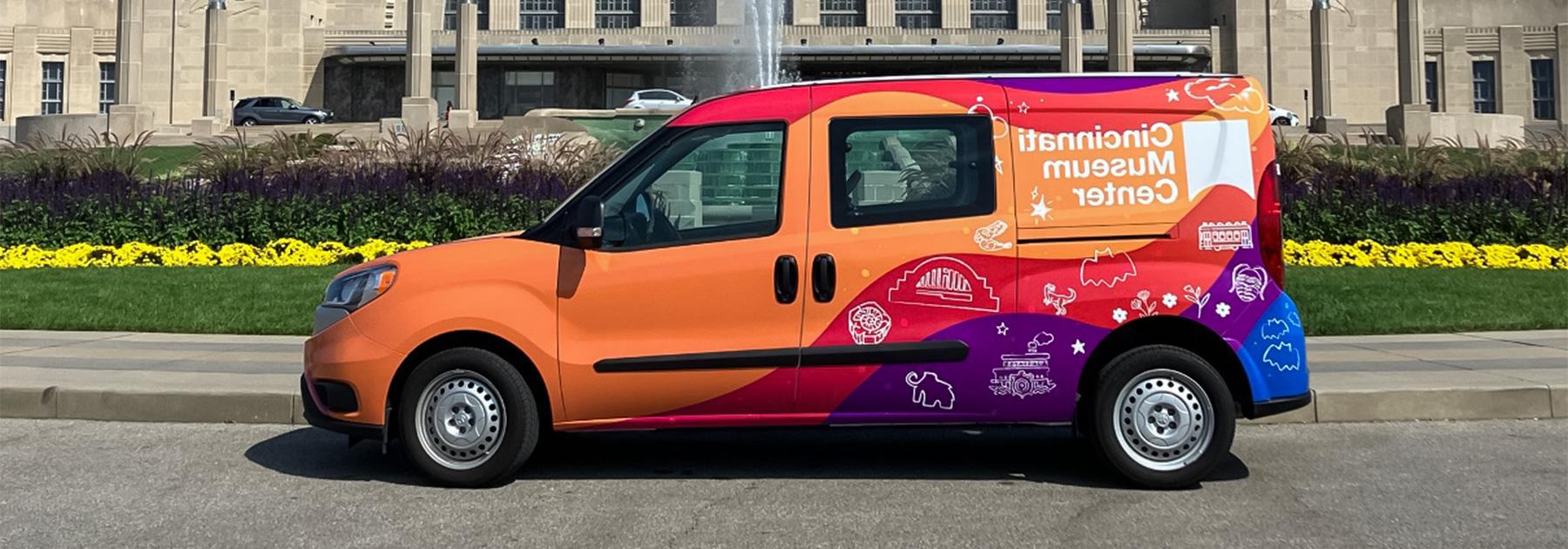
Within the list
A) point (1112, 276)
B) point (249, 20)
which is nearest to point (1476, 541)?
point (1112, 276)

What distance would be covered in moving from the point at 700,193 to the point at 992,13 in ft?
184

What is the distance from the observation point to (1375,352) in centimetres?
955

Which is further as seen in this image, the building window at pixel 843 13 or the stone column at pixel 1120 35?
the building window at pixel 843 13

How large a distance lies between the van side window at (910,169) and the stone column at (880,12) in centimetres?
5372

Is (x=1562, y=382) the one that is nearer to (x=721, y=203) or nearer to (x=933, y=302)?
(x=933, y=302)

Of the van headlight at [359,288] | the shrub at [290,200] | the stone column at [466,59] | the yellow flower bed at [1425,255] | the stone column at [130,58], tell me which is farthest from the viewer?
the stone column at [130,58]

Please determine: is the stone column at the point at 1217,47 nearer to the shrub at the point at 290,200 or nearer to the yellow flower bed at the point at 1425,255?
the yellow flower bed at the point at 1425,255

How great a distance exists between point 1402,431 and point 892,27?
49173 mm

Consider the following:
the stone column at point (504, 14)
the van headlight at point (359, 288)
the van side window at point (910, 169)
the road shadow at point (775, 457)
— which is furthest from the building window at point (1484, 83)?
the van headlight at point (359, 288)

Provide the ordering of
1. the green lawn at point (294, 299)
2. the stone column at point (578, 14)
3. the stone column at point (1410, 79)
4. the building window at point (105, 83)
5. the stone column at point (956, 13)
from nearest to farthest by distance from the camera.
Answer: the green lawn at point (294, 299) → the stone column at point (1410, 79) → the building window at point (105, 83) → the stone column at point (956, 13) → the stone column at point (578, 14)

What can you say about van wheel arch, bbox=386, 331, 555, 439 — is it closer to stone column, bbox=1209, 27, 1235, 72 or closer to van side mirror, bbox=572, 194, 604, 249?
van side mirror, bbox=572, 194, 604, 249

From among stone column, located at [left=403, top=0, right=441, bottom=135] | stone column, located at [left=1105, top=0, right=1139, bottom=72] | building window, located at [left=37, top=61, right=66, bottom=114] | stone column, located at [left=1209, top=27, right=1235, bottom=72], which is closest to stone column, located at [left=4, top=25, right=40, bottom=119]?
building window, located at [left=37, top=61, right=66, bottom=114]

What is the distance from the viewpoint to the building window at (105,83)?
2194 inches

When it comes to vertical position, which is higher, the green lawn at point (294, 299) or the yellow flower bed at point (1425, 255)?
the yellow flower bed at point (1425, 255)
